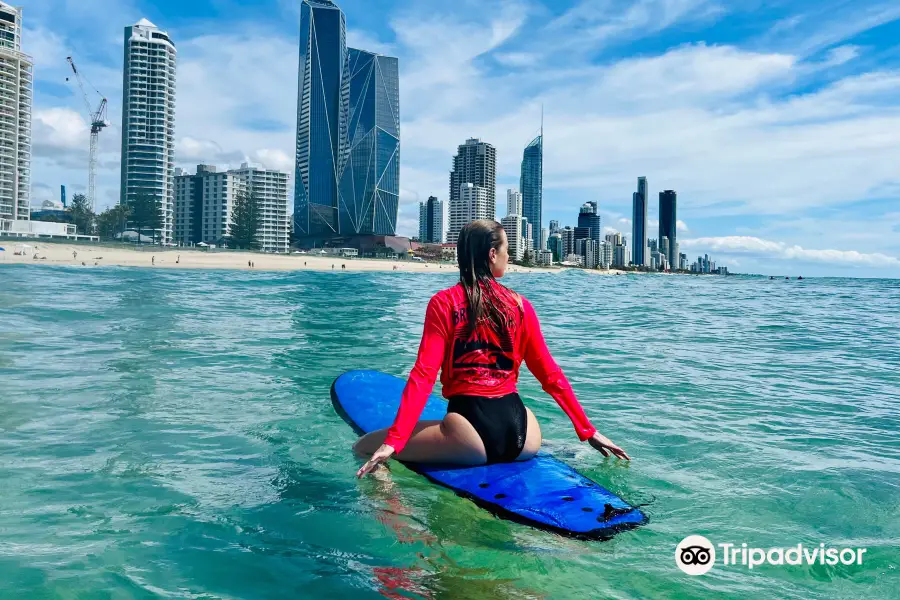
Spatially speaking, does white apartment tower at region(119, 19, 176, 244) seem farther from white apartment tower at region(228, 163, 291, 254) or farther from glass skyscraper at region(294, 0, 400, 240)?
glass skyscraper at region(294, 0, 400, 240)

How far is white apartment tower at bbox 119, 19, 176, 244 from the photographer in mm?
121688

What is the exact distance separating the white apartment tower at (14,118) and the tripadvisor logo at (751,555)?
372 feet

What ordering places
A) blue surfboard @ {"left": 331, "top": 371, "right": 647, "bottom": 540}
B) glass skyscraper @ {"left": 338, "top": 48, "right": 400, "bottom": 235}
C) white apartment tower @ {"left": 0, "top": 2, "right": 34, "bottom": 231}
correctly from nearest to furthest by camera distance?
blue surfboard @ {"left": 331, "top": 371, "right": 647, "bottom": 540} → white apartment tower @ {"left": 0, "top": 2, "right": 34, "bottom": 231} → glass skyscraper @ {"left": 338, "top": 48, "right": 400, "bottom": 235}

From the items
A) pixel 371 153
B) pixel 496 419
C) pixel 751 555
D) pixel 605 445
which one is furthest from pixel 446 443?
pixel 371 153

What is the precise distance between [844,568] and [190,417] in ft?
18.5

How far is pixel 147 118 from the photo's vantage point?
124250 millimetres

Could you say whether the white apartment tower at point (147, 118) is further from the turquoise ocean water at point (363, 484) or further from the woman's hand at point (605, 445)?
the woman's hand at point (605, 445)

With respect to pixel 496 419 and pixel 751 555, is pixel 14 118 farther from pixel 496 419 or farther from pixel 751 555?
pixel 751 555

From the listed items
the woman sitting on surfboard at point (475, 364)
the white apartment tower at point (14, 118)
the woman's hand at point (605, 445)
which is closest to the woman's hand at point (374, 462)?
the woman sitting on surfboard at point (475, 364)

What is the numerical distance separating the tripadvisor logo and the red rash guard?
1367 millimetres

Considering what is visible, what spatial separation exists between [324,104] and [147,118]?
50722mm

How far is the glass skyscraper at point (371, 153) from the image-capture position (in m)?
158

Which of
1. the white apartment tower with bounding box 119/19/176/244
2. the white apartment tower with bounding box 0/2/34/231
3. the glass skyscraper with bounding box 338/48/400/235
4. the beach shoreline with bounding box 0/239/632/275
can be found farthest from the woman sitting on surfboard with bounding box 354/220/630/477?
the glass skyscraper with bounding box 338/48/400/235

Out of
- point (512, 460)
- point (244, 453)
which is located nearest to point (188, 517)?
point (244, 453)
